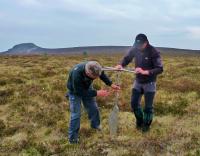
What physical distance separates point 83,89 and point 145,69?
2.21 meters

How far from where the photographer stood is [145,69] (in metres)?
14.0

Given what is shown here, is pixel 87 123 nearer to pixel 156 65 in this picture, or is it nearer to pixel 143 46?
pixel 156 65

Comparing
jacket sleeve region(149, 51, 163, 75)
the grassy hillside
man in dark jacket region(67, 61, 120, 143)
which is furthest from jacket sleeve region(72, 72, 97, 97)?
jacket sleeve region(149, 51, 163, 75)

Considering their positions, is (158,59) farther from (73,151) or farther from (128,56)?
(73,151)

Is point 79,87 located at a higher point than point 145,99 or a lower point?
higher

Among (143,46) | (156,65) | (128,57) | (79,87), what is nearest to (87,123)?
(128,57)

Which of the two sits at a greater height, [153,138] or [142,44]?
[142,44]

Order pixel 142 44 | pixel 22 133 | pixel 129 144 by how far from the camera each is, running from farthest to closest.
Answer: pixel 22 133
pixel 142 44
pixel 129 144

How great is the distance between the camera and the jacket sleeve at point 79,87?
1237 centimetres

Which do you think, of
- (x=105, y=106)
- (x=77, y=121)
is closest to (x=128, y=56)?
(x=77, y=121)

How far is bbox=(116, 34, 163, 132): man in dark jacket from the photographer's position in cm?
1368

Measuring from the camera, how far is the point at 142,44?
13664 mm

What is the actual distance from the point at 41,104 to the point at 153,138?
7.85 m

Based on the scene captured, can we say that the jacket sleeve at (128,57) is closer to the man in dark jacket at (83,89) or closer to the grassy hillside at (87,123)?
the man in dark jacket at (83,89)
